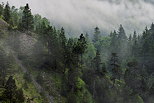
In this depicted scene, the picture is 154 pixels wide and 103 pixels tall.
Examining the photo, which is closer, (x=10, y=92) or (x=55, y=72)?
(x=10, y=92)

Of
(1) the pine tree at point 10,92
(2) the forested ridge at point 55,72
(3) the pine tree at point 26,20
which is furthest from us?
(3) the pine tree at point 26,20

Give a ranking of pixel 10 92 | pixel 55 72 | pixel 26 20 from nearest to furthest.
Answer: pixel 10 92
pixel 55 72
pixel 26 20

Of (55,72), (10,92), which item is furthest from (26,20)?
(10,92)

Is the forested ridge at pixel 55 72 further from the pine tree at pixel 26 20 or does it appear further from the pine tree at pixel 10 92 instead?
the pine tree at pixel 10 92

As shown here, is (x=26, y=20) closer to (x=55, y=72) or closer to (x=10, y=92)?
(x=55, y=72)

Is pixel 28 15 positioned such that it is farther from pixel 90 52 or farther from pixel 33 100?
pixel 90 52

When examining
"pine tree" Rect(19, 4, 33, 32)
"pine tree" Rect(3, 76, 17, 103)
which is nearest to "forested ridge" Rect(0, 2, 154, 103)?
"pine tree" Rect(19, 4, 33, 32)

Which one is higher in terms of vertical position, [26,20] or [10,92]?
[26,20]

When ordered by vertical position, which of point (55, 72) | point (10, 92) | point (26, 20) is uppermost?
point (26, 20)

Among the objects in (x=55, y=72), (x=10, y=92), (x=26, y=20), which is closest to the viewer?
(x=10, y=92)

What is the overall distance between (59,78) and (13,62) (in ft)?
54.8

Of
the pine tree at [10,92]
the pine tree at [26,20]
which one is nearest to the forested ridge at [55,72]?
the pine tree at [26,20]

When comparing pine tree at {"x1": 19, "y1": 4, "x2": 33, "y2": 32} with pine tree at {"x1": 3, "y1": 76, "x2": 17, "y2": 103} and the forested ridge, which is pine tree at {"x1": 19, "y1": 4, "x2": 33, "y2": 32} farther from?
pine tree at {"x1": 3, "y1": 76, "x2": 17, "y2": 103}

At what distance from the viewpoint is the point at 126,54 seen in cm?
16350
